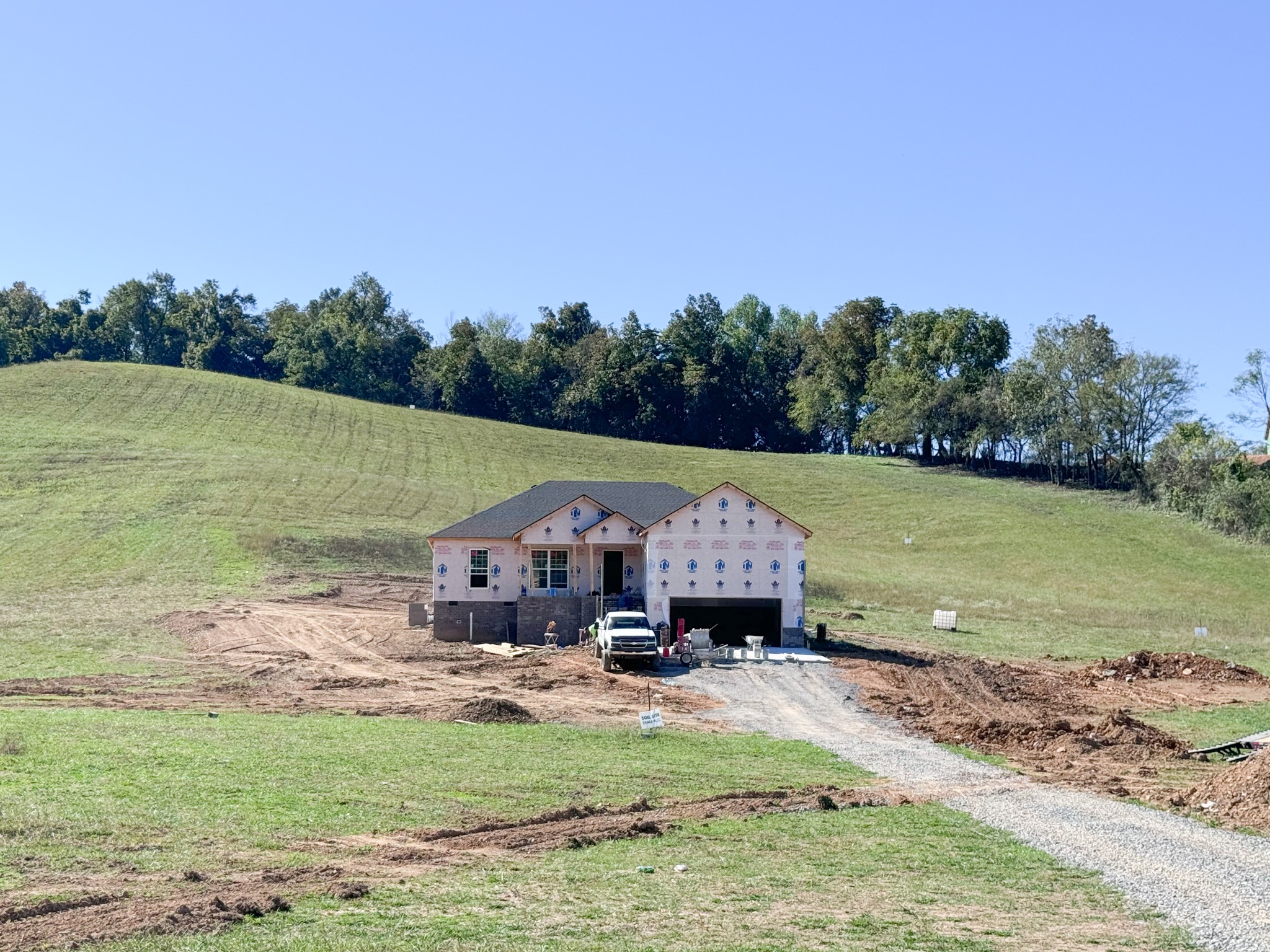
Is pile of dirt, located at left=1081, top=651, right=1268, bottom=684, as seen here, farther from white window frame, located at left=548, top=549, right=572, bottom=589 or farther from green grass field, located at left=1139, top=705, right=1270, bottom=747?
white window frame, located at left=548, top=549, right=572, bottom=589

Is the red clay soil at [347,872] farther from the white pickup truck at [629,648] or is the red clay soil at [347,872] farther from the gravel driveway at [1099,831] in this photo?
the white pickup truck at [629,648]

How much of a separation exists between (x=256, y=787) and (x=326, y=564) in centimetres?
4660

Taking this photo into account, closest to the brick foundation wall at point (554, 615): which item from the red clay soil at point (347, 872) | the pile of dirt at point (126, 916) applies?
the red clay soil at point (347, 872)

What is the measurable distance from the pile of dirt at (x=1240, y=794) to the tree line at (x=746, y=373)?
6810 cm

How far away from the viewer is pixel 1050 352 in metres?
111

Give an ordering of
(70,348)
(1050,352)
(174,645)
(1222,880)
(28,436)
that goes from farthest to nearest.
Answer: (70,348) < (1050,352) < (28,436) < (174,645) < (1222,880)

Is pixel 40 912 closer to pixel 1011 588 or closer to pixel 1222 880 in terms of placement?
pixel 1222 880

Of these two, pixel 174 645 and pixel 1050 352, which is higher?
pixel 1050 352

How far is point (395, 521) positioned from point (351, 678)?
3952cm

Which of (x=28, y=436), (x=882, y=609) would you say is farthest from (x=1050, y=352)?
(x=28, y=436)

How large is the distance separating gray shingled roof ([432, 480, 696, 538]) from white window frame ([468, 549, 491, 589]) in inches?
29.1

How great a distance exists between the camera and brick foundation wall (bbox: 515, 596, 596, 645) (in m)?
49.5

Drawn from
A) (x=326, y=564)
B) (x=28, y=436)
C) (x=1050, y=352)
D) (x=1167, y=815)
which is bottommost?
(x=1167, y=815)

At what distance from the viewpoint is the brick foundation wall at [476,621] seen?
5047cm
